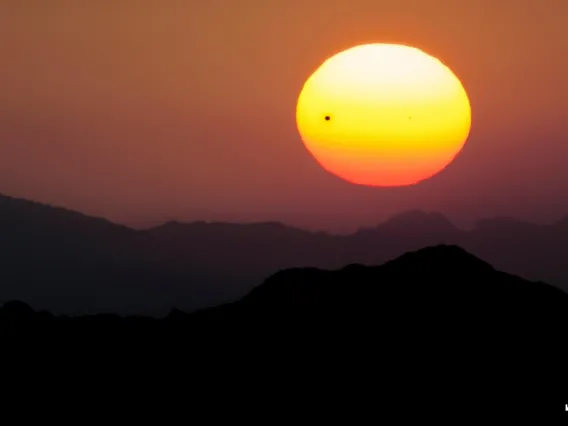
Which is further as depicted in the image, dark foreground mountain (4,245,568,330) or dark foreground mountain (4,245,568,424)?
dark foreground mountain (4,245,568,330)

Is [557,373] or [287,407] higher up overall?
[557,373]

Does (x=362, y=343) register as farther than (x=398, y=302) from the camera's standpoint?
No

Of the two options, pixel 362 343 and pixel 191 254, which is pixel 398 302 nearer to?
pixel 362 343

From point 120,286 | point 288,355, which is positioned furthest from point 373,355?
point 120,286

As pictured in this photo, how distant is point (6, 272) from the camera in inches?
669

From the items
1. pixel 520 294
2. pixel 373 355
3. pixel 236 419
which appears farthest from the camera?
pixel 520 294

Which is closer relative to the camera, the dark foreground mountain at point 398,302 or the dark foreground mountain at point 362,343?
the dark foreground mountain at point 362,343

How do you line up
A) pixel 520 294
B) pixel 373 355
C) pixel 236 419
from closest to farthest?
pixel 236 419 → pixel 373 355 → pixel 520 294

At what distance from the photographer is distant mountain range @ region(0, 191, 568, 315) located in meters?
16.6

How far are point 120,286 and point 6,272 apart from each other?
7.50 ft

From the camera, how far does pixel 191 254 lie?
17219 millimetres

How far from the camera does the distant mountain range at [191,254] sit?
16.6m

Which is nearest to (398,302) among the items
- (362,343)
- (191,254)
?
(362,343)

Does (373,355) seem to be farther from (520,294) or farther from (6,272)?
(6,272)
